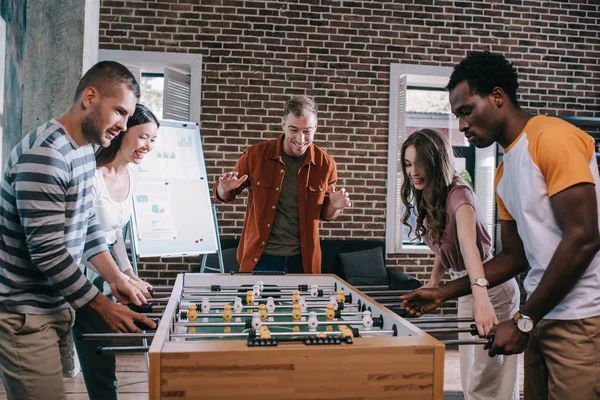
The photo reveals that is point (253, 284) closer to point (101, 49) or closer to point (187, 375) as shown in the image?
point (187, 375)

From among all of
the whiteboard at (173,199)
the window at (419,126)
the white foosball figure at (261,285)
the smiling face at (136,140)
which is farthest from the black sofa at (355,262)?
the white foosball figure at (261,285)

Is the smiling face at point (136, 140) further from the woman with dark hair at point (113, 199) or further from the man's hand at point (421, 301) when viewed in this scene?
the man's hand at point (421, 301)

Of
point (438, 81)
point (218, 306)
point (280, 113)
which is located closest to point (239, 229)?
point (280, 113)

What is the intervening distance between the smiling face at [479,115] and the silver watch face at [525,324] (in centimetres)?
55

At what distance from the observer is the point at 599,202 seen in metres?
1.66

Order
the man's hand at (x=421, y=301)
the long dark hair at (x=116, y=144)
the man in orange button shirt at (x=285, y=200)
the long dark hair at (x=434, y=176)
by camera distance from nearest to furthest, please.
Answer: the man's hand at (x=421, y=301) < the long dark hair at (x=434, y=176) < the long dark hair at (x=116, y=144) < the man in orange button shirt at (x=285, y=200)

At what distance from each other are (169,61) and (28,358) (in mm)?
4088

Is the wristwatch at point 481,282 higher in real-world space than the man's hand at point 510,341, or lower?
higher

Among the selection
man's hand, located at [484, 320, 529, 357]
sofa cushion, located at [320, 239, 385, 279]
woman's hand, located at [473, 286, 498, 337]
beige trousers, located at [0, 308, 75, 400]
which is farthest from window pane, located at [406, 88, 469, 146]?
beige trousers, located at [0, 308, 75, 400]

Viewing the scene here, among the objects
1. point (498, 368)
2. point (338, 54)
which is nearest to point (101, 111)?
point (498, 368)

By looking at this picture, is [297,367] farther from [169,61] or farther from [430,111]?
[430,111]

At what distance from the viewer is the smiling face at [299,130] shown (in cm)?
310

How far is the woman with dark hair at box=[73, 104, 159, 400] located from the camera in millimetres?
2535

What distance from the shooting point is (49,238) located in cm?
165
